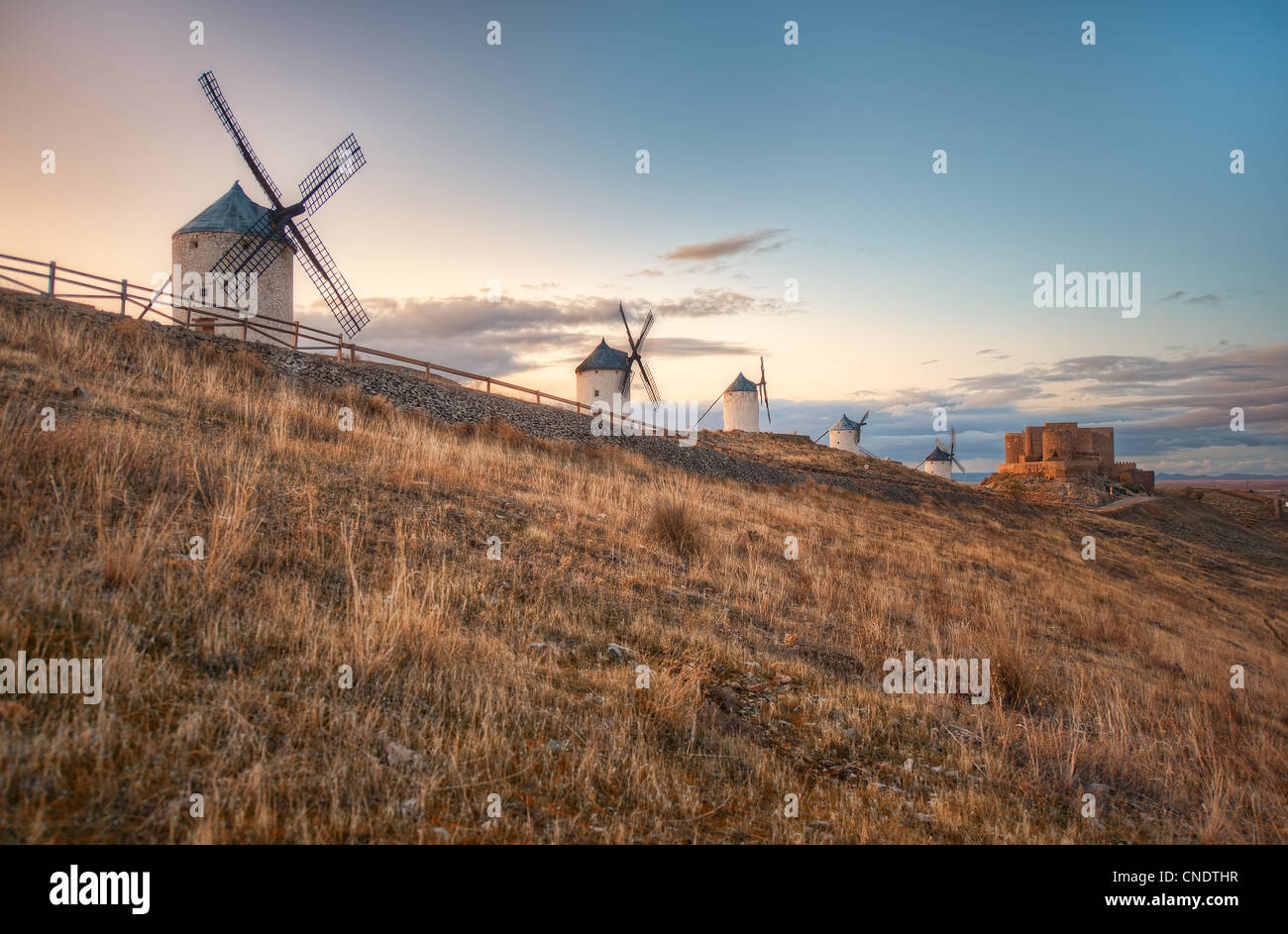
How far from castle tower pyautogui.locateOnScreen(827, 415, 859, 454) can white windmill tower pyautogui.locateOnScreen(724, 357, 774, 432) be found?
13.0m

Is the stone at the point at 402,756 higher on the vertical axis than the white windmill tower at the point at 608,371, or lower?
lower

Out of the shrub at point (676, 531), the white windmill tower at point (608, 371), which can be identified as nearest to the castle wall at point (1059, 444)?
the white windmill tower at point (608, 371)

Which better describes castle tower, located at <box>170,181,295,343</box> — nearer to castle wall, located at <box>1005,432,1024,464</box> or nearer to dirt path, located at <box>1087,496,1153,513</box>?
dirt path, located at <box>1087,496,1153,513</box>

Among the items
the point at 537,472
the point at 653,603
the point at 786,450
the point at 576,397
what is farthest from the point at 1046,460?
the point at 653,603

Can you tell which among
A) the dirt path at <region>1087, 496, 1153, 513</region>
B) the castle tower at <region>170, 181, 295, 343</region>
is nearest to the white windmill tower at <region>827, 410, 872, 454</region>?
the dirt path at <region>1087, 496, 1153, 513</region>

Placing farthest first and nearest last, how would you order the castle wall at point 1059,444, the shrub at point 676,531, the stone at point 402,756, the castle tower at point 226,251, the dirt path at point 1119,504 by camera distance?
the castle wall at point 1059,444, the dirt path at point 1119,504, the castle tower at point 226,251, the shrub at point 676,531, the stone at point 402,756

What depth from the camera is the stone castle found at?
50.5 meters

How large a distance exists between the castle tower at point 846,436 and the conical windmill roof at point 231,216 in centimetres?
5537

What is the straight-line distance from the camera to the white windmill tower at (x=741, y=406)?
60.1 metres

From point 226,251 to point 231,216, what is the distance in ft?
6.65

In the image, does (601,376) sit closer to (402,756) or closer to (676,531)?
(676,531)

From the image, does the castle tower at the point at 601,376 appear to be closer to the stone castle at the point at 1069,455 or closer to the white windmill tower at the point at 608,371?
the white windmill tower at the point at 608,371
